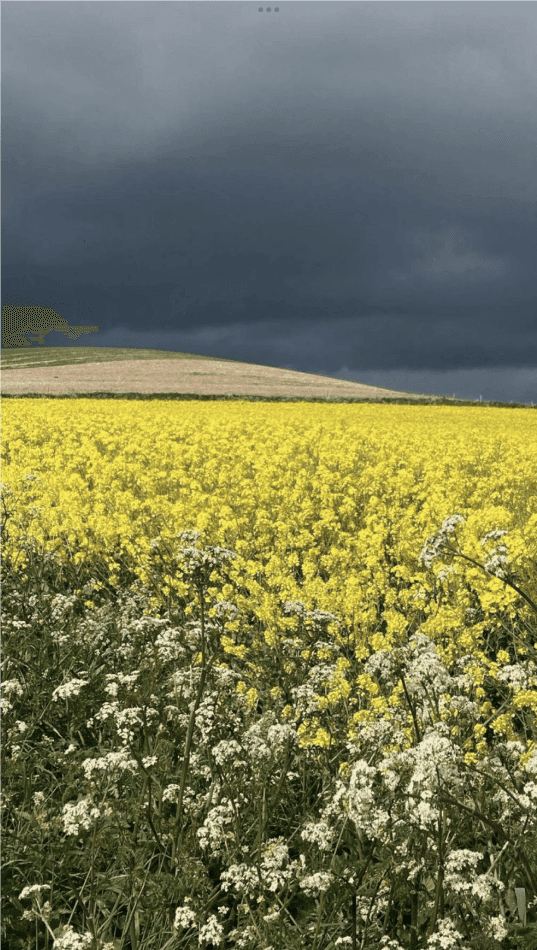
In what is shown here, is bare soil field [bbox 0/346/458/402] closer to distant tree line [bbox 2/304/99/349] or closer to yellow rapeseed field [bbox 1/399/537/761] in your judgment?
distant tree line [bbox 2/304/99/349]

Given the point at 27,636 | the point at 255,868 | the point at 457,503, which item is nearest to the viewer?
the point at 255,868

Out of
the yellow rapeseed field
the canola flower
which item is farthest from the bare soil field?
the canola flower

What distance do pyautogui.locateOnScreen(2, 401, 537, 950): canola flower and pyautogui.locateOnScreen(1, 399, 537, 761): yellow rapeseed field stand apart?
1.7 inches

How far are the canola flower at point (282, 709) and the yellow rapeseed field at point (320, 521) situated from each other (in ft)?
0.14

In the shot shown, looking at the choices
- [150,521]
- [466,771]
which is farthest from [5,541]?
[466,771]

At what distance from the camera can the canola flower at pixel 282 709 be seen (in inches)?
108

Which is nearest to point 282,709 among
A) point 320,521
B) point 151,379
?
point 320,521

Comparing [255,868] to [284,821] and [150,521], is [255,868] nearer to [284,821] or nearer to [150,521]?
[284,821]

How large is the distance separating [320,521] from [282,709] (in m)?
3.63

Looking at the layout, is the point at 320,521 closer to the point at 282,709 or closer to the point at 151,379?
the point at 282,709

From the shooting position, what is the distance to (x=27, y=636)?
5371mm

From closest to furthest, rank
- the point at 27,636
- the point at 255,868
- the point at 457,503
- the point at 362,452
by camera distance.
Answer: the point at 255,868, the point at 27,636, the point at 457,503, the point at 362,452

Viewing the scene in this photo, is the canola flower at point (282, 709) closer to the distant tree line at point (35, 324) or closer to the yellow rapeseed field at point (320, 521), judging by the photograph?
the yellow rapeseed field at point (320, 521)

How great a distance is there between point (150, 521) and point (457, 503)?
362 centimetres
